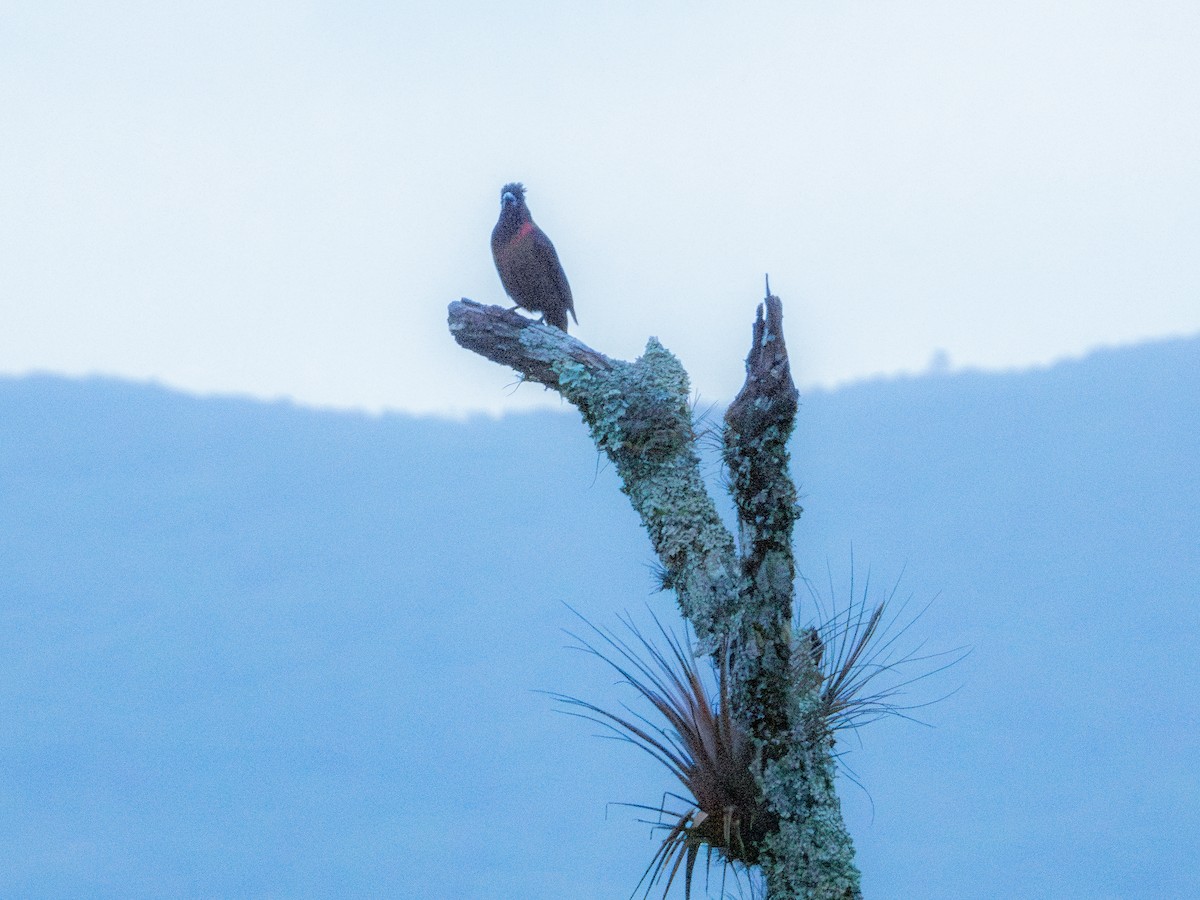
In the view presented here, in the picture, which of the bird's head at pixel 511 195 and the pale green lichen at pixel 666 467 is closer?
the pale green lichen at pixel 666 467

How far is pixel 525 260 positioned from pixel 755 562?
1922 millimetres

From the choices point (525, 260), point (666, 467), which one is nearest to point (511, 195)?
A: point (525, 260)

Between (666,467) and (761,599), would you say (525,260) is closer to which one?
(666,467)

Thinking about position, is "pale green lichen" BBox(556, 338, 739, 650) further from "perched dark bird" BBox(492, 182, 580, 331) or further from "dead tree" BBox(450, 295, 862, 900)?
"perched dark bird" BBox(492, 182, 580, 331)

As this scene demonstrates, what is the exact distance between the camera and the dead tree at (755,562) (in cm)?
195

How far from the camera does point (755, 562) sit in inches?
78.5

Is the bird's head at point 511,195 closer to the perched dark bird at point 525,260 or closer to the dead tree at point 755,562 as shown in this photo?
the perched dark bird at point 525,260

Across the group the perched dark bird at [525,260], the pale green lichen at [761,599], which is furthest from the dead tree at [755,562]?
the perched dark bird at [525,260]

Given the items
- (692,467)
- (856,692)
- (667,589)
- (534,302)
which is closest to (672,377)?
(692,467)

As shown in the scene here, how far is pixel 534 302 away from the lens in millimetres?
3705

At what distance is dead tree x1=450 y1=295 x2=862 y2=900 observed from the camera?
1949mm

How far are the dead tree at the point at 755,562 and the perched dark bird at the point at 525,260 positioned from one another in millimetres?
1175

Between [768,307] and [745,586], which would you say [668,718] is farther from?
[768,307]

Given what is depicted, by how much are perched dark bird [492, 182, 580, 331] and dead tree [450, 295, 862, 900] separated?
1175 mm
